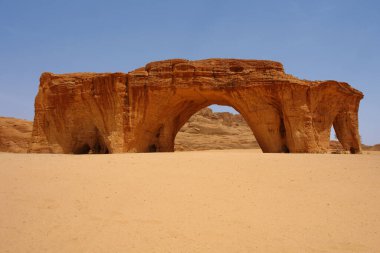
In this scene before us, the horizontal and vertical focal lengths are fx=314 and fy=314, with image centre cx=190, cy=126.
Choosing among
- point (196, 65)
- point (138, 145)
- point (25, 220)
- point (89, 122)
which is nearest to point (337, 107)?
point (196, 65)

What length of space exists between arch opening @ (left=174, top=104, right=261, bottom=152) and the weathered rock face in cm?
1481

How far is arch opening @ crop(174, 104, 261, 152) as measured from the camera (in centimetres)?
3647

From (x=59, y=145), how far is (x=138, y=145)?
5225mm

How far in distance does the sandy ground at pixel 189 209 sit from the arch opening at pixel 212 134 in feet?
87.7

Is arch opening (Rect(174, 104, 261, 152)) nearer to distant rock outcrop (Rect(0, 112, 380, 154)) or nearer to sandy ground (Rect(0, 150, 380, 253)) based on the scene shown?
distant rock outcrop (Rect(0, 112, 380, 154))

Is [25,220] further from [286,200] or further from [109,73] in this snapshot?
[109,73]

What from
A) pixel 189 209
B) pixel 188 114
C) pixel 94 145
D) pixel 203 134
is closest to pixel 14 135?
pixel 94 145

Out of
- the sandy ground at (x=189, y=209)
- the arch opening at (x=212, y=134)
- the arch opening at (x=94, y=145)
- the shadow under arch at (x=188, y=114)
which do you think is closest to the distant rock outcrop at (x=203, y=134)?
the arch opening at (x=212, y=134)

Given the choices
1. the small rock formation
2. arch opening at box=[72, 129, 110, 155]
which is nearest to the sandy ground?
arch opening at box=[72, 129, 110, 155]

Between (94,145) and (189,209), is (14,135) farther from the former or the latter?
(189,209)

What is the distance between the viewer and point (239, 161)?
887 cm

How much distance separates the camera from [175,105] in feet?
63.7

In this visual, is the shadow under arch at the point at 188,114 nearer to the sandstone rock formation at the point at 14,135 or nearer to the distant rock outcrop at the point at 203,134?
the distant rock outcrop at the point at 203,134

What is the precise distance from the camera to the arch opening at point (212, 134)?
36469 millimetres
